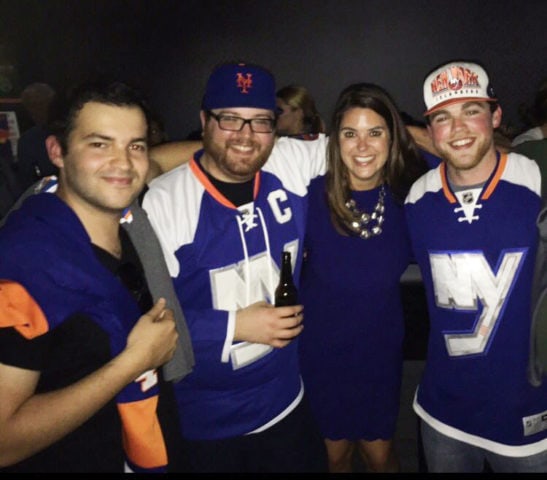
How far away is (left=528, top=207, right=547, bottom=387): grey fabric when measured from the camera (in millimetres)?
1694

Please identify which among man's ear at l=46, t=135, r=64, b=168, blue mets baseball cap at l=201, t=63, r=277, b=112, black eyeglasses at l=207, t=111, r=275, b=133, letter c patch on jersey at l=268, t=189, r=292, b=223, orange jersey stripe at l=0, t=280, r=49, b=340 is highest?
blue mets baseball cap at l=201, t=63, r=277, b=112

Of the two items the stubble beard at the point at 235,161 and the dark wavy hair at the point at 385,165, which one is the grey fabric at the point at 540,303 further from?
the stubble beard at the point at 235,161

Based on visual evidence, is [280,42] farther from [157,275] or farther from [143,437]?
[143,437]

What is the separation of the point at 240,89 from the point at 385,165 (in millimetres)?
703

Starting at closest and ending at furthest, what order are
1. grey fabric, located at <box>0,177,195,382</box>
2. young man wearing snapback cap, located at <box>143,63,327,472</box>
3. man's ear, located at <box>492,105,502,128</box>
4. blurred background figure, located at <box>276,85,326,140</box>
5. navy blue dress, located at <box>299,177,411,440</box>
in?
1. grey fabric, located at <box>0,177,195,382</box>
2. young man wearing snapback cap, located at <box>143,63,327,472</box>
3. man's ear, located at <box>492,105,502,128</box>
4. navy blue dress, located at <box>299,177,411,440</box>
5. blurred background figure, located at <box>276,85,326,140</box>

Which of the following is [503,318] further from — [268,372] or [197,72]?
[197,72]

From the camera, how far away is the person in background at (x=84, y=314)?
46.5 inches

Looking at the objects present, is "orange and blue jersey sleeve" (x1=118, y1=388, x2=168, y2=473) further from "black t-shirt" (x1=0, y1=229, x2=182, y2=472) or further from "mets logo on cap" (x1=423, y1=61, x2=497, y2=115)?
"mets logo on cap" (x1=423, y1=61, x2=497, y2=115)

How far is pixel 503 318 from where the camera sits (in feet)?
5.79

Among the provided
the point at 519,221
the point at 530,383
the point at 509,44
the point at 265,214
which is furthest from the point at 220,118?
the point at 509,44

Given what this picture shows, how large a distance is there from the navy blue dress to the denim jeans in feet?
1.12

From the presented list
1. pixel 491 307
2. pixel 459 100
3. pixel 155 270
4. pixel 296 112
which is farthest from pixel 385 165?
pixel 296 112

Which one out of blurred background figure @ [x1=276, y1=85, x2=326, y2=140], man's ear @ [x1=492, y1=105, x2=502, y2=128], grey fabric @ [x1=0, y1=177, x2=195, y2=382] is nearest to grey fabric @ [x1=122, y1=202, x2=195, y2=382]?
grey fabric @ [x1=0, y1=177, x2=195, y2=382]

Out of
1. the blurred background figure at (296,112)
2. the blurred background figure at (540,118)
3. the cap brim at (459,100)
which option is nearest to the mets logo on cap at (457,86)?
the cap brim at (459,100)
